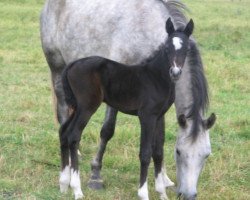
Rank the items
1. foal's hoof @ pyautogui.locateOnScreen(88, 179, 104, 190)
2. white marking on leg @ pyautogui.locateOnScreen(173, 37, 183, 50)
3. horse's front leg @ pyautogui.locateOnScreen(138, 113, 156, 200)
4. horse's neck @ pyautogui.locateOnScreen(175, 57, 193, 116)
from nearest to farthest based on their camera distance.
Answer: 1. white marking on leg @ pyautogui.locateOnScreen(173, 37, 183, 50)
2. horse's front leg @ pyautogui.locateOnScreen(138, 113, 156, 200)
3. horse's neck @ pyautogui.locateOnScreen(175, 57, 193, 116)
4. foal's hoof @ pyautogui.locateOnScreen(88, 179, 104, 190)

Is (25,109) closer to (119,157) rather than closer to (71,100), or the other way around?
(119,157)

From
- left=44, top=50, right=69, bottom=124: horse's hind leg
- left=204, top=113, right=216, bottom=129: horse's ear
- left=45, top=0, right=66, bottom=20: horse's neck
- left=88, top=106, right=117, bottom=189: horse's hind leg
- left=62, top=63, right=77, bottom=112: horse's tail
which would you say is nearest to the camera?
left=204, top=113, right=216, bottom=129: horse's ear

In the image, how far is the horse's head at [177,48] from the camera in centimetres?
411

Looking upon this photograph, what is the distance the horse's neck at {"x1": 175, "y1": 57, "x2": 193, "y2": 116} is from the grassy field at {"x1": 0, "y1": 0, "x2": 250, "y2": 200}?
828 mm

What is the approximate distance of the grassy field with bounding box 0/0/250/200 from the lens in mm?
5035

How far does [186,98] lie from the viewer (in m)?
4.70

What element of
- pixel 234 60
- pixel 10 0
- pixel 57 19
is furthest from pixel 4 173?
pixel 10 0

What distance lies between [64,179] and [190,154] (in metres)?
1.27

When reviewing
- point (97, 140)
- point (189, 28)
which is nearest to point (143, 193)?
point (189, 28)

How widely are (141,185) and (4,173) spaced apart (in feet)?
4.91

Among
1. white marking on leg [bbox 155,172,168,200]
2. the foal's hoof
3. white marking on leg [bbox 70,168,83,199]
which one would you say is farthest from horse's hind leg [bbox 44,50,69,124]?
white marking on leg [bbox 155,172,168,200]

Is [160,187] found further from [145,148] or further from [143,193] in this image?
[145,148]

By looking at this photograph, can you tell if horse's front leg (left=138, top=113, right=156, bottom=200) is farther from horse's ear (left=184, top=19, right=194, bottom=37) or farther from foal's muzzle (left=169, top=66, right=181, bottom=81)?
horse's ear (left=184, top=19, right=194, bottom=37)

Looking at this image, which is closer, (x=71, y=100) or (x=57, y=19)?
(x=71, y=100)
